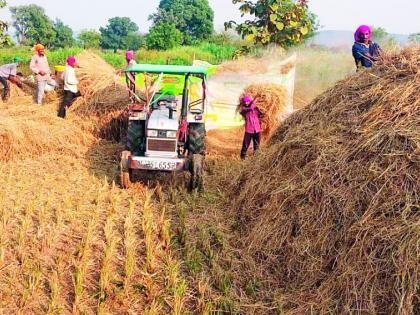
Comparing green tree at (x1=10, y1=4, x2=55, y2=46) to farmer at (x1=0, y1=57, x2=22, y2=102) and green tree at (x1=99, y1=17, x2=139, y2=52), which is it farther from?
farmer at (x1=0, y1=57, x2=22, y2=102)

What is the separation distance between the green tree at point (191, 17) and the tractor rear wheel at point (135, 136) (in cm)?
6285

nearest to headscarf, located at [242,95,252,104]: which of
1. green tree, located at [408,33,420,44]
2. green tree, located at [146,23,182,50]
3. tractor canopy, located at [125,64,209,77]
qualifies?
tractor canopy, located at [125,64,209,77]

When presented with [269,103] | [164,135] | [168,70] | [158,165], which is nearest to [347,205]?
[158,165]

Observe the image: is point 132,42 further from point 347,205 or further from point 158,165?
point 347,205

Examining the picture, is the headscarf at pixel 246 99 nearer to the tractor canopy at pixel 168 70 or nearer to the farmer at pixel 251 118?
the farmer at pixel 251 118

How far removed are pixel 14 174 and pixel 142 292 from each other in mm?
4379

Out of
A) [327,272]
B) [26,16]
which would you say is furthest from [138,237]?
[26,16]

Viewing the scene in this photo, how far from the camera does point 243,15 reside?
12.8 m

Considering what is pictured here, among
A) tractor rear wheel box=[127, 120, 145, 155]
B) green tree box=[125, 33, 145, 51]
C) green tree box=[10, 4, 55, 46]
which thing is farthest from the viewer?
green tree box=[125, 33, 145, 51]

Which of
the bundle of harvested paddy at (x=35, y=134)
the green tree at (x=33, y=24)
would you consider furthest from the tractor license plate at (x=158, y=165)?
the green tree at (x=33, y=24)

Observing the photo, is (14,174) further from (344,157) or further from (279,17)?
(279,17)

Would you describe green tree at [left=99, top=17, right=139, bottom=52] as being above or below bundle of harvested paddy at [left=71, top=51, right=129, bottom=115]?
above

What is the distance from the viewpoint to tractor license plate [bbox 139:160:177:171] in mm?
7203

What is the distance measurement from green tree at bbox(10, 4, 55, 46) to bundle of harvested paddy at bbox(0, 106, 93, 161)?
7182cm
